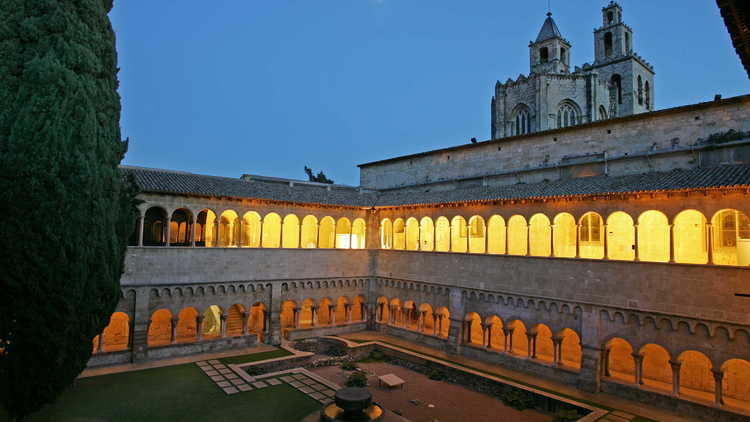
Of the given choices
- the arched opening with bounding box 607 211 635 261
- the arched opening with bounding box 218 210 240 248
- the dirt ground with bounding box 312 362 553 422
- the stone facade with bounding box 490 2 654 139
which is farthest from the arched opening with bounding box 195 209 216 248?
the stone facade with bounding box 490 2 654 139

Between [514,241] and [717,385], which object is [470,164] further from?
[717,385]

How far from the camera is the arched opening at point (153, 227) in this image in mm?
21859

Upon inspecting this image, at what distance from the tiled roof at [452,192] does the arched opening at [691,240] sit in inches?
134

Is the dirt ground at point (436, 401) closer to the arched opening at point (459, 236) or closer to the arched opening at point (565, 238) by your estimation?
the arched opening at point (459, 236)

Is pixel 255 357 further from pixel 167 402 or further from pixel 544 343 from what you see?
pixel 544 343

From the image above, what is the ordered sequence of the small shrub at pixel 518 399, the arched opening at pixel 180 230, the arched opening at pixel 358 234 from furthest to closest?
the arched opening at pixel 358 234
the arched opening at pixel 180 230
the small shrub at pixel 518 399

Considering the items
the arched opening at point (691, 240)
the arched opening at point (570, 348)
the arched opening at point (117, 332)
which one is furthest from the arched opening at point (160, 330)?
the arched opening at point (691, 240)

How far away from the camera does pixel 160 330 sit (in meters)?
22.4

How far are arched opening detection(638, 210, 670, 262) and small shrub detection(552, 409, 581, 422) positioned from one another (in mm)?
7756

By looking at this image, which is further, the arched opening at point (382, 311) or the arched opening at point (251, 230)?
the arched opening at point (251, 230)

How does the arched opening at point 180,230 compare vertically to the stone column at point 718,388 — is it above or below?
above

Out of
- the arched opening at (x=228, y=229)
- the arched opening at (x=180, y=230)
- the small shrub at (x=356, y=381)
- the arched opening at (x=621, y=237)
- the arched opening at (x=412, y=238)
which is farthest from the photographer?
the arched opening at (x=228, y=229)

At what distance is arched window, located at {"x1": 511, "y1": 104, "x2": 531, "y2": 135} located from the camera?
36219 millimetres

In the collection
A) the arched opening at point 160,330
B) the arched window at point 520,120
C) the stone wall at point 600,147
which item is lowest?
the arched opening at point 160,330
